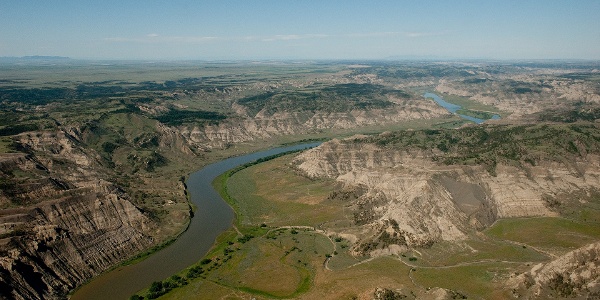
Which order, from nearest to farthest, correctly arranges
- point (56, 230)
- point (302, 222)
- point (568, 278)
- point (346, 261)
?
1. point (568, 278)
2. point (56, 230)
3. point (346, 261)
4. point (302, 222)

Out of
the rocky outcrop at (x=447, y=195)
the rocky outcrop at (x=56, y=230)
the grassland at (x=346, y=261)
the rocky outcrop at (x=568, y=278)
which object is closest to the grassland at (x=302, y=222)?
the grassland at (x=346, y=261)

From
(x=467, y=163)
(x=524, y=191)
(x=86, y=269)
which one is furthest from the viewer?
(x=467, y=163)

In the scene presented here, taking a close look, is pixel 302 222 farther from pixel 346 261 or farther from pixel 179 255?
pixel 179 255

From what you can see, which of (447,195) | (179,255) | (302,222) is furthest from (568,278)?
(179,255)

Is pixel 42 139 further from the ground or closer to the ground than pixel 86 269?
further from the ground

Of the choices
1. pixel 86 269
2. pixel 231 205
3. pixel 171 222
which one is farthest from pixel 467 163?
pixel 86 269

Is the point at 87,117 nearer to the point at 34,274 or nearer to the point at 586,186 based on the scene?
the point at 34,274
